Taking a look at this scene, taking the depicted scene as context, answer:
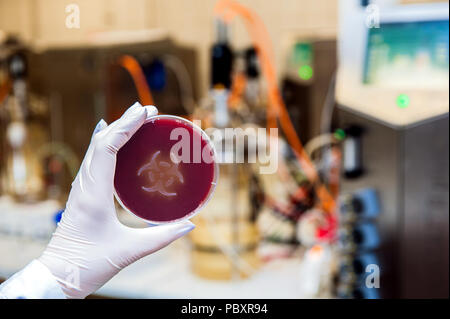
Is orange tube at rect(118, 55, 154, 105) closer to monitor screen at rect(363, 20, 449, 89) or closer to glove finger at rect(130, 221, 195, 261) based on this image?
monitor screen at rect(363, 20, 449, 89)

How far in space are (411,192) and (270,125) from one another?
2.72 feet

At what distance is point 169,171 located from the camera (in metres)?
0.65

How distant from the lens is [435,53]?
0.93m

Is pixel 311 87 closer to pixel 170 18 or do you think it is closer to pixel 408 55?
pixel 170 18

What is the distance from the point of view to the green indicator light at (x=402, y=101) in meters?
0.95

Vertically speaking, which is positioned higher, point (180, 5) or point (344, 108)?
point (180, 5)

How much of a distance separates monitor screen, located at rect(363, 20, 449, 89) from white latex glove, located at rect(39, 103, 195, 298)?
1.68 feet

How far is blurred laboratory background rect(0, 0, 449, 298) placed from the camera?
0.96m

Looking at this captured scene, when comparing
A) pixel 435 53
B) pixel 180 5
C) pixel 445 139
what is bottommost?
pixel 445 139

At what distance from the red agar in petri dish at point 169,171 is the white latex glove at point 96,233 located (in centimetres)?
3

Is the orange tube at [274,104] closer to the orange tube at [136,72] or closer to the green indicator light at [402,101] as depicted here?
the orange tube at [136,72]

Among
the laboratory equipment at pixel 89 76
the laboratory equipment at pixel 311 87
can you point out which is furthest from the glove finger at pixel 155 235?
the laboratory equipment at pixel 311 87
